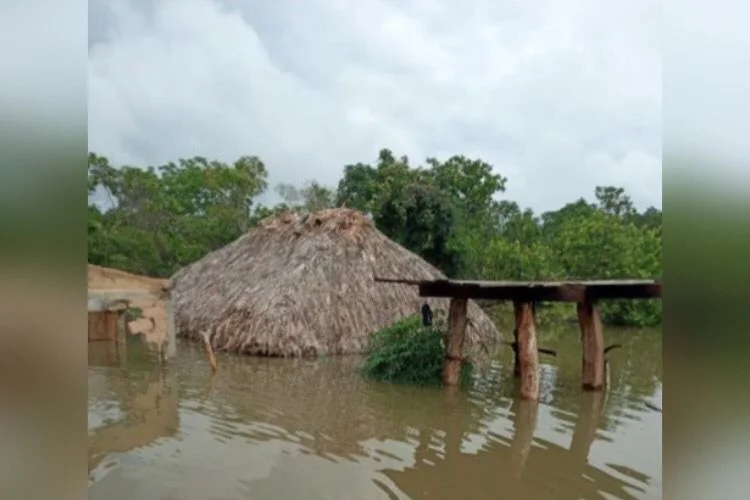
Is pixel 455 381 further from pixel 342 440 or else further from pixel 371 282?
pixel 371 282

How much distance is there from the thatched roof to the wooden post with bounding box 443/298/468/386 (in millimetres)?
3111

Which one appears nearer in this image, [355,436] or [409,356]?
[355,436]

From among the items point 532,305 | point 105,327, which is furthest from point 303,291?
point 532,305

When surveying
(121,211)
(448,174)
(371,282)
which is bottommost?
(371,282)

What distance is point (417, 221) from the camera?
15711 millimetres

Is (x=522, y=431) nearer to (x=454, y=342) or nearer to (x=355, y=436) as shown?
(x=355, y=436)

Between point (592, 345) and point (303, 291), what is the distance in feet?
16.6

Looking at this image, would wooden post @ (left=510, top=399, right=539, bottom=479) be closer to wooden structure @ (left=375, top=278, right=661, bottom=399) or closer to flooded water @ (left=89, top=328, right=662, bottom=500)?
flooded water @ (left=89, top=328, right=662, bottom=500)

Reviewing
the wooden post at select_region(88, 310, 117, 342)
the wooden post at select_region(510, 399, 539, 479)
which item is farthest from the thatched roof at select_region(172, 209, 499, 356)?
the wooden post at select_region(510, 399, 539, 479)

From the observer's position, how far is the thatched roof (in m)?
10.2
